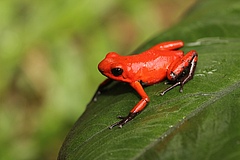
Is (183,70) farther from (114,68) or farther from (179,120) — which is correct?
(179,120)

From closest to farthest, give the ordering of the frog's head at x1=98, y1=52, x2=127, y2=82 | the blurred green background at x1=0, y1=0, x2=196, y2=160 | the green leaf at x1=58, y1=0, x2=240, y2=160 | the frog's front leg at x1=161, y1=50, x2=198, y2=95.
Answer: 1. the green leaf at x1=58, y1=0, x2=240, y2=160
2. the frog's front leg at x1=161, y1=50, x2=198, y2=95
3. the frog's head at x1=98, y1=52, x2=127, y2=82
4. the blurred green background at x1=0, y1=0, x2=196, y2=160

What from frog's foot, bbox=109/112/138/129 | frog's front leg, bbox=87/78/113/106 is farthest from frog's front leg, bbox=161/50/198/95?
frog's front leg, bbox=87/78/113/106

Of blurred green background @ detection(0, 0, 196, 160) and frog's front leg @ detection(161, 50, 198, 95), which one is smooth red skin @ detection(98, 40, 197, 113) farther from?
blurred green background @ detection(0, 0, 196, 160)

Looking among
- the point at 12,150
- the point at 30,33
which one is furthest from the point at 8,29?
the point at 12,150

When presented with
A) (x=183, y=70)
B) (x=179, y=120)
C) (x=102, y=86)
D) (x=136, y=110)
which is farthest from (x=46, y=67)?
(x=179, y=120)

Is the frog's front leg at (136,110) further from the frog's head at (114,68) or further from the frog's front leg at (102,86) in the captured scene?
the frog's front leg at (102,86)

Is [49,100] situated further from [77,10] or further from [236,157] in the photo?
[236,157]
